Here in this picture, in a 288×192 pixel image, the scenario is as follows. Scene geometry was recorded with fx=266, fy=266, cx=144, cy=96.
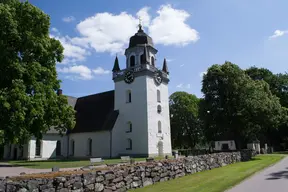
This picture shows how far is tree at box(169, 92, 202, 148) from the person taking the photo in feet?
206

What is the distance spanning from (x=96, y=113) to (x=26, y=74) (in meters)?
24.1

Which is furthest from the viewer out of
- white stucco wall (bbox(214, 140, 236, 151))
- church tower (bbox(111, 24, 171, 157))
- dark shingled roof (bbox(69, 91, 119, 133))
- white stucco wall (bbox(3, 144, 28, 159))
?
white stucco wall (bbox(214, 140, 236, 151))

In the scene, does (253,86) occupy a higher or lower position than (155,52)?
lower

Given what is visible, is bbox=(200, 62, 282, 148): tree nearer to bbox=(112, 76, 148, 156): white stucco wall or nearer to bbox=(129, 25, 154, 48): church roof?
bbox=(112, 76, 148, 156): white stucco wall

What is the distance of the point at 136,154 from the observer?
38.8 m

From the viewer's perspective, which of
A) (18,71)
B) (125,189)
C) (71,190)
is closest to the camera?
(71,190)

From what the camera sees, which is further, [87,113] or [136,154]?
[87,113]

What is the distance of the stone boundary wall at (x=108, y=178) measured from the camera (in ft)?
26.4

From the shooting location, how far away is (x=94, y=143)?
4150 cm

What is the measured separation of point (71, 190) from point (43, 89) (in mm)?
14875

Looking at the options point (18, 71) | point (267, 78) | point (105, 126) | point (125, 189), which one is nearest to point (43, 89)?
point (18, 71)

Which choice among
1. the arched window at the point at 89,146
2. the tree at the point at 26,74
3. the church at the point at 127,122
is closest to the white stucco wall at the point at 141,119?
the church at the point at 127,122

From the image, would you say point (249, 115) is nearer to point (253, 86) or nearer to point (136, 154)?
point (253, 86)

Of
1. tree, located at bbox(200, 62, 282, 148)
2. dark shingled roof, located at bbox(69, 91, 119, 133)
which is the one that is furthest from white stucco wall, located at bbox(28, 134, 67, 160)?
tree, located at bbox(200, 62, 282, 148)
